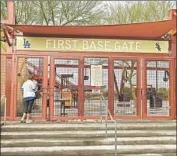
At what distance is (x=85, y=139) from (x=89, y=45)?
3602 millimetres

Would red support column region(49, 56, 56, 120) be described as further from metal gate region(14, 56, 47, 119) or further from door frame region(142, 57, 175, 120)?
door frame region(142, 57, 175, 120)

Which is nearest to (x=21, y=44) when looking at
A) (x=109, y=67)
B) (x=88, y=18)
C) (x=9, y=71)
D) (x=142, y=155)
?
(x=9, y=71)

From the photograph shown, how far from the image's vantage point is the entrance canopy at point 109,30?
11641 mm

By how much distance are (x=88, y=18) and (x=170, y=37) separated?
1307 cm

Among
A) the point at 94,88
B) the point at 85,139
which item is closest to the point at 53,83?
the point at 94,88

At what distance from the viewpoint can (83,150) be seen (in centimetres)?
970

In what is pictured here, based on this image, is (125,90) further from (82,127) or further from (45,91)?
(45,91)

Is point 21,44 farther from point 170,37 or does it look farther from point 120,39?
point 170,37

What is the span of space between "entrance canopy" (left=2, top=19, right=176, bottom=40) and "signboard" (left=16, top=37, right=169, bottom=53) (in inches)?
6.0

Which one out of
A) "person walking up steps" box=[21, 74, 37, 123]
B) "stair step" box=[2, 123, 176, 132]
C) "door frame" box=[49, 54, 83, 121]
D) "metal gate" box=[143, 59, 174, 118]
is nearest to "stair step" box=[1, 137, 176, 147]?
"stair step" box=[2, 123, 176, 132]

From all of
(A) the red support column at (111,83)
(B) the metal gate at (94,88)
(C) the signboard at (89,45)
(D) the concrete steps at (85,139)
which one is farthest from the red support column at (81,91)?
(A) the red support column at (111,83)

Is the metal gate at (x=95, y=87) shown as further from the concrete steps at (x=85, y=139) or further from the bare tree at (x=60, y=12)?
the bare tree at (x=60, y=12)

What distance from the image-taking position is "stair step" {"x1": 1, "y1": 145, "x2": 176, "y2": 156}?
9508mm

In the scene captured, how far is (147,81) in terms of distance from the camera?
13.0m
